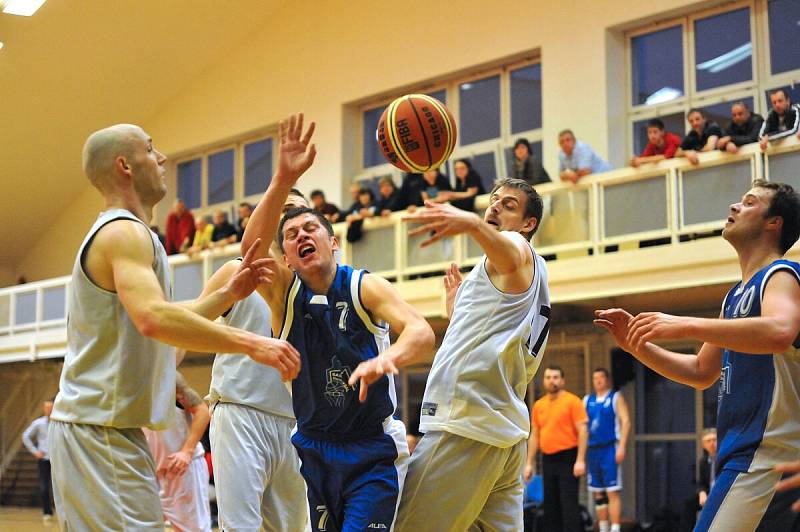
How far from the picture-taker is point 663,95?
15.1 m

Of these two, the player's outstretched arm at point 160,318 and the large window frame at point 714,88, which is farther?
the large window frame at point 714,88

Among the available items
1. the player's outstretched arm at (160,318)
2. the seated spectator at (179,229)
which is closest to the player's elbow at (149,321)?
the player's outstretched arm at (160,318)

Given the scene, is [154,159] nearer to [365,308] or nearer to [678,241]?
[365,308]

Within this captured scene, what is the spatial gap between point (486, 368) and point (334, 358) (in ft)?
2.23

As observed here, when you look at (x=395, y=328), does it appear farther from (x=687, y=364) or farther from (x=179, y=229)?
(x=179, y=229)

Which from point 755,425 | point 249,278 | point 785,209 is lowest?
point 755,425

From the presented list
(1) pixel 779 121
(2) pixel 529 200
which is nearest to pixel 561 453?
(1) pixel 779 121

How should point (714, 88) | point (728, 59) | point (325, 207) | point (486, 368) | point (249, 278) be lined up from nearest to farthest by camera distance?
point (249, 278) → point (486, 368) → point (728, 59) → point (714, 88) → point (325, 207)

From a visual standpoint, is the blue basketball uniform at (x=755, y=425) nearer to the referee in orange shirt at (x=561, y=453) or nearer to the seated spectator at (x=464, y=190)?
the referee in orange shirt at (x=561, y=453)

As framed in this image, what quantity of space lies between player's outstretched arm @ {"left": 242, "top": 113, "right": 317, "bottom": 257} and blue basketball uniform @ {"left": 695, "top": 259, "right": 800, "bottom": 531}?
6.19 ft

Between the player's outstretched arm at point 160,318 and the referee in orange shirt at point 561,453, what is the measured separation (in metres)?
7.99

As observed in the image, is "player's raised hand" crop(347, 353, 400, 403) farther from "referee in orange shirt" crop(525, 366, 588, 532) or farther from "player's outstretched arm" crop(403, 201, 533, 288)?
"referee in orange shirt" crop(525, 366, 588, 532)

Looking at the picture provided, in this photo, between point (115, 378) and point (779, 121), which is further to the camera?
point (779, 121)

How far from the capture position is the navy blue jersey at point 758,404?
410cm
